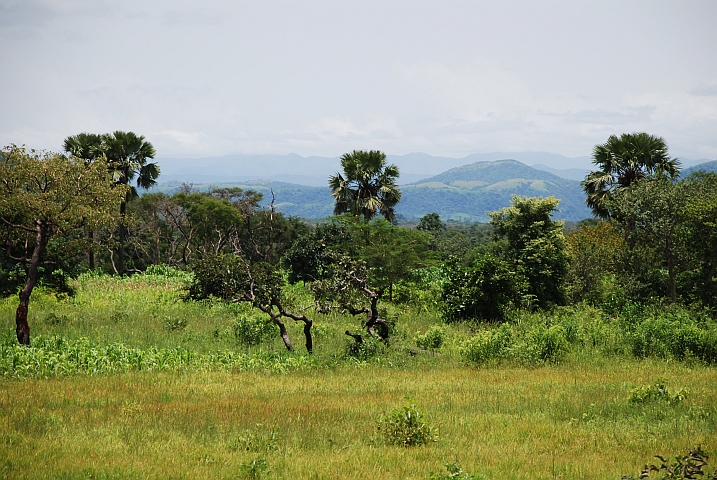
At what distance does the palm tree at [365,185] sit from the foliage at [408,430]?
Result: 3120cm

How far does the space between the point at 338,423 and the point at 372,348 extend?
8385 mm

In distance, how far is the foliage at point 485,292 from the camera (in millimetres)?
27156

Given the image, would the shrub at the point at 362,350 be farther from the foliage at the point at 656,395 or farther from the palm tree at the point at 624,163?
the palm tree at the point at 624,163

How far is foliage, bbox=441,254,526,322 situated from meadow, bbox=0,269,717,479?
1844 millimetres

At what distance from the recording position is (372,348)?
64.7 feet

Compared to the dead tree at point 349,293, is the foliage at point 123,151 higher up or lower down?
higher up

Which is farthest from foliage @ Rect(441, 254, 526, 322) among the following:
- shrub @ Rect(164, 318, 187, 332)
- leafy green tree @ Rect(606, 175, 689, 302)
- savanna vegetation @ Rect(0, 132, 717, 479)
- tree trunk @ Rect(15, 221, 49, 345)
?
tree trunk @ Rect(15, 221, 49, 345)

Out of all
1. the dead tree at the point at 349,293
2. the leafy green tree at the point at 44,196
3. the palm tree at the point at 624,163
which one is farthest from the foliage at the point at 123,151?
the palm tree at the point at 624,163

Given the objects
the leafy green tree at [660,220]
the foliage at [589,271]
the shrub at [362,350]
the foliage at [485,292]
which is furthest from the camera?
the foliage at [589,271]

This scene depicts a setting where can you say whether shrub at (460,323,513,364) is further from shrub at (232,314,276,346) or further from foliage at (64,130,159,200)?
foliage at (64,130,159,200)

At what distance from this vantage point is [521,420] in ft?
38.4

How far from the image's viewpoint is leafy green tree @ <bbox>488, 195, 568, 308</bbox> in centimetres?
2984

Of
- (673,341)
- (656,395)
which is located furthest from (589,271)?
(656,395)

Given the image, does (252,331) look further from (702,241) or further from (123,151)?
(123,151)
